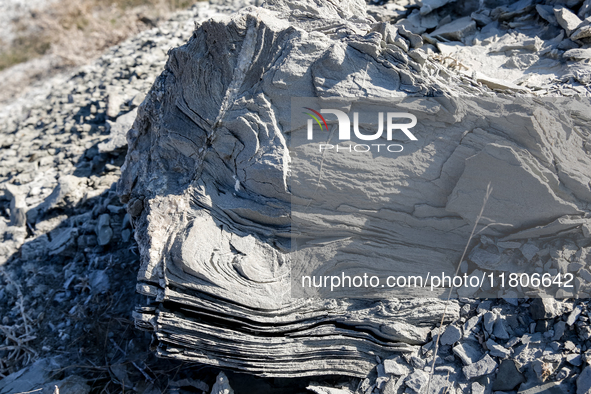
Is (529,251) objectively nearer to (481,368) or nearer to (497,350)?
(497,350)

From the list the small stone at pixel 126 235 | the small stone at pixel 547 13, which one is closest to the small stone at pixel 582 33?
the small stone at pixel 547 13

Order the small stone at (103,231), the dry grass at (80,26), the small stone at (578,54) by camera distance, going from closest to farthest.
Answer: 1. the small stone at (578,54)
2. the small stone at (103,231)
3. the dry grass at (80,26)

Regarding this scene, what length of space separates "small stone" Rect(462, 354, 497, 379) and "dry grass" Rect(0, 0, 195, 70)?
907cm

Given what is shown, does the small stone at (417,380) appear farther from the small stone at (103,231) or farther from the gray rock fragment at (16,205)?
the gray rock fragment at (16,205)

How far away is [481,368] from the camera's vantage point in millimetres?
2955

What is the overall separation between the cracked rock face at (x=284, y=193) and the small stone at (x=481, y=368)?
2 centimetres

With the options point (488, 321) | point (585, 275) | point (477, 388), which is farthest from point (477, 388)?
point (585, 275)

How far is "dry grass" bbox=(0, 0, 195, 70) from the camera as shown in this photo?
357 inches

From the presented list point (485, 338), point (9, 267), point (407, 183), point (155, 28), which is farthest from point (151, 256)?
point (155, 28)

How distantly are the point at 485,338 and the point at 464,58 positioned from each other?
3114mm

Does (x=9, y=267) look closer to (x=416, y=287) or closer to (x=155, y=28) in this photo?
(x=416, y=287)

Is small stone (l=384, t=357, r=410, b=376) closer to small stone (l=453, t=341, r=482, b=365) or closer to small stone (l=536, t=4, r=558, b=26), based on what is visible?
small stone (l=453, t=341, r=482, b=365)

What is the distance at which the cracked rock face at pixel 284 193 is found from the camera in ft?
10.4

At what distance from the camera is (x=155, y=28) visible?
8.84 metres
